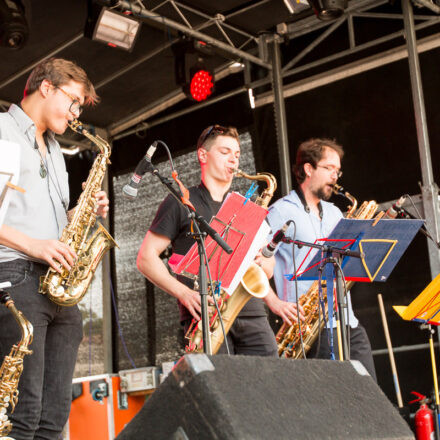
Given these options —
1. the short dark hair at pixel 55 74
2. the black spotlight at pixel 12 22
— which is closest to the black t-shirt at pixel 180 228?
the short dark hair at pixel 55 74

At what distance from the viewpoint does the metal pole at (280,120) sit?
709 centimetres

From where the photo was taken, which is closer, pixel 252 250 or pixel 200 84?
pixel 252 250

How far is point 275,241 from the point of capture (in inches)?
141

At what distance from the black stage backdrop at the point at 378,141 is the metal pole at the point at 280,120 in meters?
0.29

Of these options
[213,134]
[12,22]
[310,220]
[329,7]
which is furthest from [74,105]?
[329,7]

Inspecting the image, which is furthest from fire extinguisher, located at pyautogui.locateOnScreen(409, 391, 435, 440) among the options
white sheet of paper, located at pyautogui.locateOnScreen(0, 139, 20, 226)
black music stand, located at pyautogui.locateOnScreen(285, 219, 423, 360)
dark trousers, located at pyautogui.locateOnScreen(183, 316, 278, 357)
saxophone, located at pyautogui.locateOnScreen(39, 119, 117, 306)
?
white sheet of paper, located at pyautogui.locateOnScreen(0, 139, 20, 226)

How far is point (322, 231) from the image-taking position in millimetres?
4699

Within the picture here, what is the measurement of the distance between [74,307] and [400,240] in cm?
186

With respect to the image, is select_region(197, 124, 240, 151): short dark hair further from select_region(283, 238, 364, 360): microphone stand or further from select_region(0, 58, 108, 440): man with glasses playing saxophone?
select_region(0, 58, 108, 440): man with glasses playing saxophone

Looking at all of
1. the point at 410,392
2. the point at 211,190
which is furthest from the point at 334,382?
the point at 410,392

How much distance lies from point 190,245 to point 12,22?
2846 millimetres

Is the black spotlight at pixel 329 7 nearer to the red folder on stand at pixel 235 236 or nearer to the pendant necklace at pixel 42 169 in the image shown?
the red folder on stand at pixel 235 236

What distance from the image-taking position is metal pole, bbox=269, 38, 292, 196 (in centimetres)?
709

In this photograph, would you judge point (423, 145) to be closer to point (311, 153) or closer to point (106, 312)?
point (311, 153)
